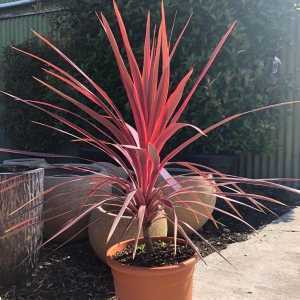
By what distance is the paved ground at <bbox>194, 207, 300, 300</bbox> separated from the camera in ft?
12.5

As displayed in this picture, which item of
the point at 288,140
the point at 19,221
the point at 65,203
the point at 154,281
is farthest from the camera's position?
the point at 288,140

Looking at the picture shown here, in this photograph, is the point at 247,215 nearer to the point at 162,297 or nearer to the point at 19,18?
the point at 162,297

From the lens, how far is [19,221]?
378 cm

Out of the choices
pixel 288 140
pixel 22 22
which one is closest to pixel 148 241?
pixel 288 140

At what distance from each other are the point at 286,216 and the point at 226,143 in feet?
3.54

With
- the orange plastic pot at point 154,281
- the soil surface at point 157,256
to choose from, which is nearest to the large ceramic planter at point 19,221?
the soil surface at point 157,256

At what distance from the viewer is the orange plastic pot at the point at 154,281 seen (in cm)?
297

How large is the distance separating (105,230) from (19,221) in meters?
0.63

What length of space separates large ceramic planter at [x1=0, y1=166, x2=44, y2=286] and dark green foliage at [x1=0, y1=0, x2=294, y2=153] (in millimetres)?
2704

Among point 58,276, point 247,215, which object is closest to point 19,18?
A: point 247,215

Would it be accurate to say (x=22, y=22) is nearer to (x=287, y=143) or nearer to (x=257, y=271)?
(x=287, y=143)

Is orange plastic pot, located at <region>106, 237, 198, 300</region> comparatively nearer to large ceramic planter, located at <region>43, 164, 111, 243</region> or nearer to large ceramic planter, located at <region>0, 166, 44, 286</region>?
large ceramic planter, located at <region>0, 166, 44, 286</region>

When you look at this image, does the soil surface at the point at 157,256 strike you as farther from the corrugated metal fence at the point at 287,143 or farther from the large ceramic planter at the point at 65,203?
the corrugated metal fence at the point at 287,143

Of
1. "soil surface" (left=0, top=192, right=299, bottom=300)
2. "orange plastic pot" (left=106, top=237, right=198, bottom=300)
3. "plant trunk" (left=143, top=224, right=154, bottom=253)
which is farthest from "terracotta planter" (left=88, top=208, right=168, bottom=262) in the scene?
"orange plastic pot" (left=106, top=237, right=198, bottom=300)
